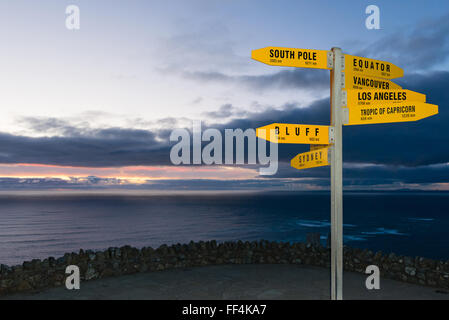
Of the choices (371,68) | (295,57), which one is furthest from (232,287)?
(371,68)

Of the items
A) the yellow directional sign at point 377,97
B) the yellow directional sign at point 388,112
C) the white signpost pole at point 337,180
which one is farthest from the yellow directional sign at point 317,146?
the yellow directional sign at point 377,97

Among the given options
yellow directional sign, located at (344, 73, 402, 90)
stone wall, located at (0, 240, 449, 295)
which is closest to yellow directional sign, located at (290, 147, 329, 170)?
yellow directional sign, located at (344, 73, 402, 90)

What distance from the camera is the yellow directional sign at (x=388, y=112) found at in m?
6.30

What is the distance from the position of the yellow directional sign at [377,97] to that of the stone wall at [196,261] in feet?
20.1

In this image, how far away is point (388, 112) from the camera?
639 centimetres

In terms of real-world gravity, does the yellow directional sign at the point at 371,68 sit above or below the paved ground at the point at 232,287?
above

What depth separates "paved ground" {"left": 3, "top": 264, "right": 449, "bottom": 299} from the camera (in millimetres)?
9023

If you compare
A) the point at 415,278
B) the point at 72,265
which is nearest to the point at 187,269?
the point at 72,265

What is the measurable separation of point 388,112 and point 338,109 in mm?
937

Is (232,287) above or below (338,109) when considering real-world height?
below

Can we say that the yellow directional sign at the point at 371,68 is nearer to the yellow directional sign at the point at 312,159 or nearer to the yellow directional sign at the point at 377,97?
the yellow directional sign at the point at 377,97

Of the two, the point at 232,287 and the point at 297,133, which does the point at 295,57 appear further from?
the point at 232,287
